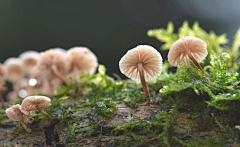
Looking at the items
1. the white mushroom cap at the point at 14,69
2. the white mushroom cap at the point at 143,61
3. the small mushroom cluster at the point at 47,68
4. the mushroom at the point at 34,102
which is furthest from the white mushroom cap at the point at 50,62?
the white mushroom cap at the point at 143,61

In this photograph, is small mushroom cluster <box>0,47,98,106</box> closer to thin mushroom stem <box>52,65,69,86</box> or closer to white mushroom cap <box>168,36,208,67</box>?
thin mushroom stem <box>52,65,69,86</box>

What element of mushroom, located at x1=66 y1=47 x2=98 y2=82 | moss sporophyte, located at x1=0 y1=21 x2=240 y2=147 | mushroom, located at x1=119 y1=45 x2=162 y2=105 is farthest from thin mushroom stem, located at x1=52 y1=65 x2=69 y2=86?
mushroom, located at x1=119 y1=45 x2=162 y2=105

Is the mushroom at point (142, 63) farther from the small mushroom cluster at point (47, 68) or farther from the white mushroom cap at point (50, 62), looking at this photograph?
the white mushroom cap at point (50, 62)

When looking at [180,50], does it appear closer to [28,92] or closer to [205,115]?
[205,115]

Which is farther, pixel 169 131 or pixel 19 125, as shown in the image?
pixel 19 125

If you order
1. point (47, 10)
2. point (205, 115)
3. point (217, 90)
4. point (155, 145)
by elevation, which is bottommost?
point (155, 145)

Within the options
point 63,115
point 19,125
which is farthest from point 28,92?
point 63,115
